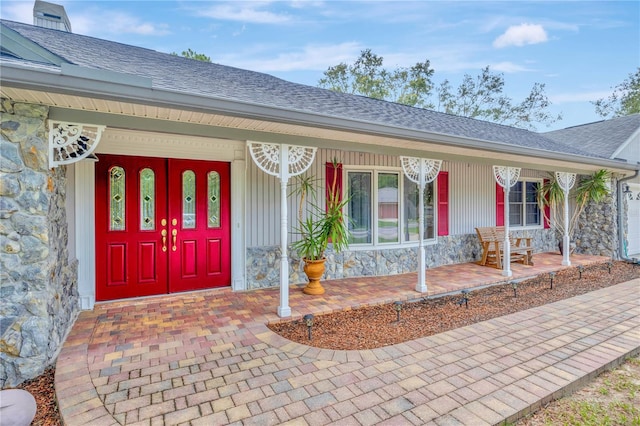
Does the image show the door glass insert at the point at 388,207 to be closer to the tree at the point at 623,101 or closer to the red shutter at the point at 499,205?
the red shutter at the point at 499,205

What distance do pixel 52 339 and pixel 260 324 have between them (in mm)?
1854

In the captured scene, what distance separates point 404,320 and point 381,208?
8.64 feet

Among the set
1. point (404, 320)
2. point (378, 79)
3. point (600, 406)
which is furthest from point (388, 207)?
point (378, 79)

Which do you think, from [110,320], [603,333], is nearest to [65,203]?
[110,320]

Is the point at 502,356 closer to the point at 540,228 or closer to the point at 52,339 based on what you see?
the point at 52,339

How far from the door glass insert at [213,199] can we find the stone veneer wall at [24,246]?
2.14m

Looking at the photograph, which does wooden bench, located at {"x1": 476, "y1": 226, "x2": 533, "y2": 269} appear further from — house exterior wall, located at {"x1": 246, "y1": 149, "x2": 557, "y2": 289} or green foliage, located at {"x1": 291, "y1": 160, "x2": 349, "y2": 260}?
green foliage, located at {"x1": 291, "y1": 160, "x2": 349, "y2": 260}

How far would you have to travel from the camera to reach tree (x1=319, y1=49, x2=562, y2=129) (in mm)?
18406

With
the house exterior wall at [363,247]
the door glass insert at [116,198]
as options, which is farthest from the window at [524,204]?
the door glass insert at [116,198]

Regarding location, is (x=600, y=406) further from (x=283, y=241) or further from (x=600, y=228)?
(x=600, y=228)

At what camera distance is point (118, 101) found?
2.61m

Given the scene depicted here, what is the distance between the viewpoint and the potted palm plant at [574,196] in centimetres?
788

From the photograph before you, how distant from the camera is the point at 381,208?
19.9 feet

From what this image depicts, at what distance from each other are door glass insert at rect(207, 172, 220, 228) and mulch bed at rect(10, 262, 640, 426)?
6.51ft
